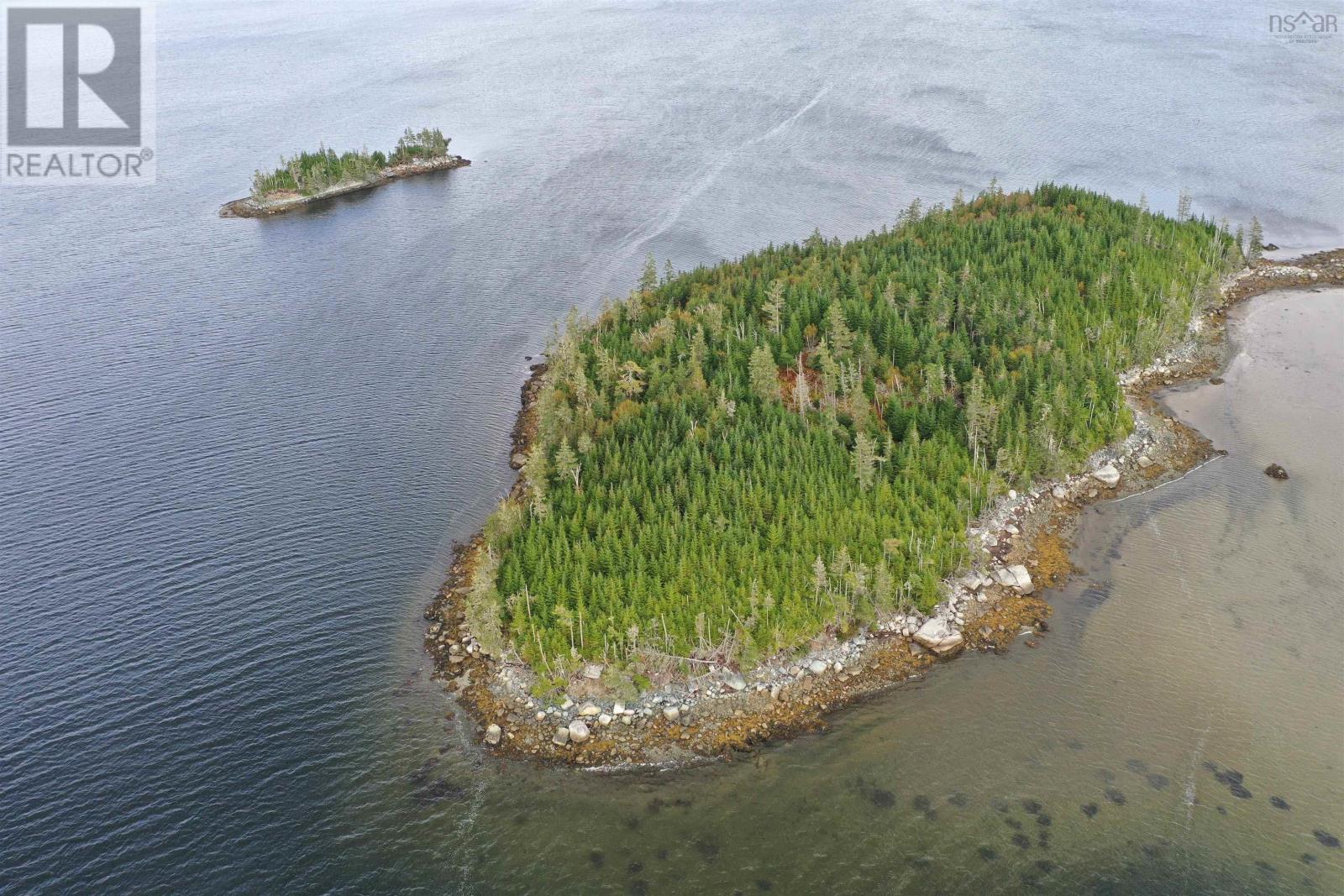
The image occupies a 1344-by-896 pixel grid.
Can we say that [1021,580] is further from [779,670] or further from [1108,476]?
[779,670]

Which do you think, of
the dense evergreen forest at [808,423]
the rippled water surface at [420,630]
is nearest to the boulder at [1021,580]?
the rippled water surface at [420,630]

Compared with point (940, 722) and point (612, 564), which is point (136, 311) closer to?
point (612, 564)

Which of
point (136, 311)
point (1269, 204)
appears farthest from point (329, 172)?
point (1269, 204)

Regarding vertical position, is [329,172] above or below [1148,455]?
above

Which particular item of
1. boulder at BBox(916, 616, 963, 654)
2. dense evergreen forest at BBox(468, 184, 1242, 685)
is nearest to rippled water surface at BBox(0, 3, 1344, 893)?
boulder at BBox(916, 616, 963, 654)

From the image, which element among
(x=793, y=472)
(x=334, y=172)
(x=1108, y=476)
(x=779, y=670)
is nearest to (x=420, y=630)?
(x=779, y=670)

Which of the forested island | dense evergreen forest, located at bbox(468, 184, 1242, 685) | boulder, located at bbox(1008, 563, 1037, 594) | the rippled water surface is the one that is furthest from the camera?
boulder, located at bbox(1008, 563, 1037, 594)

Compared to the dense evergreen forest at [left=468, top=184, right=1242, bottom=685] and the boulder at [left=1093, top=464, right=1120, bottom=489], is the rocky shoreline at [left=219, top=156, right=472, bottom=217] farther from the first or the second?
the boulder at [left=1093, top=464, right=1120, bottom=489]

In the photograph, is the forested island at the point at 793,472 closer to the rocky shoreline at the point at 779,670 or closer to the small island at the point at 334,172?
the rocky shoreline at the point at 779,670
